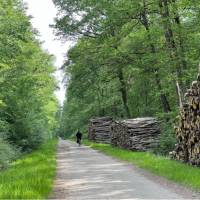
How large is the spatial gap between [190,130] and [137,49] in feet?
45.9

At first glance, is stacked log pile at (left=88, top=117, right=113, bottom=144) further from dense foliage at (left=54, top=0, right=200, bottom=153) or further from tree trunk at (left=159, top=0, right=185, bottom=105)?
tree trunk at (left=159, top=0, right=185, bottom=105)

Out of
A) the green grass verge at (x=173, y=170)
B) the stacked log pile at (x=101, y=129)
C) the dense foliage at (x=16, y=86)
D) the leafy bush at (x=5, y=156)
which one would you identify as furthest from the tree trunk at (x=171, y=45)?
the stacked log pile at (x=101, y=129)

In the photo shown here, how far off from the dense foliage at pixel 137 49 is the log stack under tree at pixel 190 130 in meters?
3.64

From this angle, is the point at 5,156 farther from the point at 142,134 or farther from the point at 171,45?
the point at 171,45

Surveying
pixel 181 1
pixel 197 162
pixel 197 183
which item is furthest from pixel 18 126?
pixel 197 183

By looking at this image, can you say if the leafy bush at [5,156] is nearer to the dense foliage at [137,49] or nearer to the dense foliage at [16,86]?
the dense foliage at [16,86]

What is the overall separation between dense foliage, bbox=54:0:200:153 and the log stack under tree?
12.0ft

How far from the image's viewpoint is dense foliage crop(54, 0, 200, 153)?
23859 millimetres

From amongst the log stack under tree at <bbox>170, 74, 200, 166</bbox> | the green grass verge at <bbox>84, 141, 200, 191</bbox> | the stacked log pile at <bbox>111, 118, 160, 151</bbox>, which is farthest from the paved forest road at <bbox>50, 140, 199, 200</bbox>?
the stacked log pile at <bbox>111, 118, 160, 151</bbox>

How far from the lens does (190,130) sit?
57.9ft

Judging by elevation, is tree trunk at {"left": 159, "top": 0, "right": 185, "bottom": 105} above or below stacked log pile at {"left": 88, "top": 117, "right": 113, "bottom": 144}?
Result: above

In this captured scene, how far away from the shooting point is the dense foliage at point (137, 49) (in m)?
23.9

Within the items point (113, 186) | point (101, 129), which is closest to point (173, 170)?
point (113, 186)

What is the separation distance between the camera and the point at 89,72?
3609 cm
